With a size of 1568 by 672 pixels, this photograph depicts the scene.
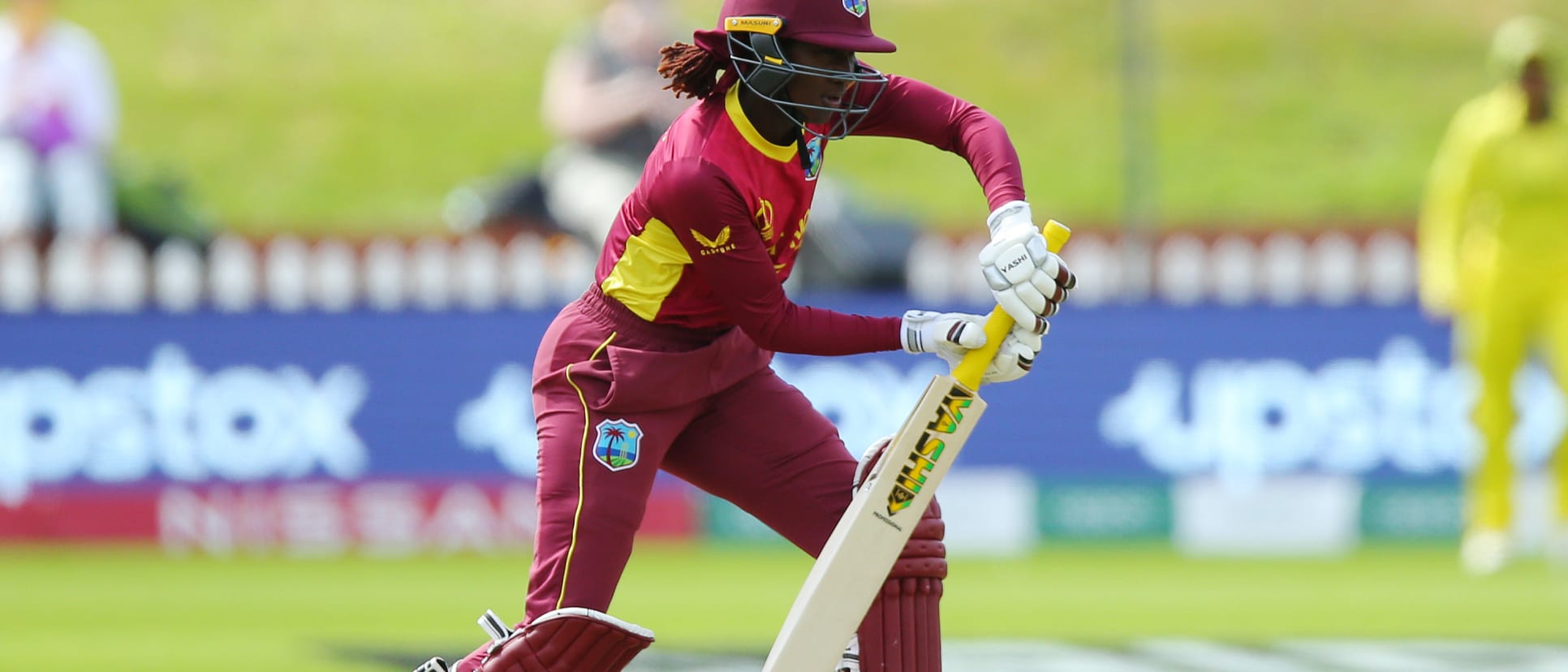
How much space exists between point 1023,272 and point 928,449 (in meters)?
0.43

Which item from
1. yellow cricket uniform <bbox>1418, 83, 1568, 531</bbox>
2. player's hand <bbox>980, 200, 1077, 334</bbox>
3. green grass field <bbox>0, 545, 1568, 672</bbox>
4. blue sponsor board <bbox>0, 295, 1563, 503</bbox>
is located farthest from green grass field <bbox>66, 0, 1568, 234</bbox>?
player's hand <bbox>980, 200, 1077, 334</bbox>

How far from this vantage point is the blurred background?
6.73 m

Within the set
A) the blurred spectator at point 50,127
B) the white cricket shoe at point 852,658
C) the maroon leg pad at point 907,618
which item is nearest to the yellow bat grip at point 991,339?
the maroon leg pad at point 907,618

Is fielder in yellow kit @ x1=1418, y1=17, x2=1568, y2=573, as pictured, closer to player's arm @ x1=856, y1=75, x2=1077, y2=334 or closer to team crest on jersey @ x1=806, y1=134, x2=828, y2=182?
player's arm @ x1=856, y1=75, x2=1077, y2=334

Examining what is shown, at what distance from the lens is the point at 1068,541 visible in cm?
932

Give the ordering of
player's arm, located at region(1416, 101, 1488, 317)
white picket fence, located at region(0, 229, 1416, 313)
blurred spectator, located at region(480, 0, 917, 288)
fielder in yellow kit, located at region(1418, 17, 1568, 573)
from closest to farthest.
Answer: fielder in yellow kit, located at region(1418, 17, 1568, 573) < player's arm, located at region(1416, 101, 1488, 317) < white picket fence, located at region(0, 229, 1416, 313) < blurred spectator, located at region(480, 0, 917, 288)

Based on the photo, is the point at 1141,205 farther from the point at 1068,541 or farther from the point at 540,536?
the point at 540,536

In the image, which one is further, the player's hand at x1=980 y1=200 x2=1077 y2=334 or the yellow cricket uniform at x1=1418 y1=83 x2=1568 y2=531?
the yellow cricket uniform at x1=1418 y1=83 x2=1568 y2=531

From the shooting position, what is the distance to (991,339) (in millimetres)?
3643

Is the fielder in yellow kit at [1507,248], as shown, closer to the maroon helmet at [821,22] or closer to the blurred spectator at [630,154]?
the blurred spectator at [630,154]

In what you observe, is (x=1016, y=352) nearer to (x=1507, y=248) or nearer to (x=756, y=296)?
(x=756, y=296)


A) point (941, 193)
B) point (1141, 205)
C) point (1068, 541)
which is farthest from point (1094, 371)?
point (941, 193)

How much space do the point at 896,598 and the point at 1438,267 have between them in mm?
4991

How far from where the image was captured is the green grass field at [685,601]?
6.20 m
